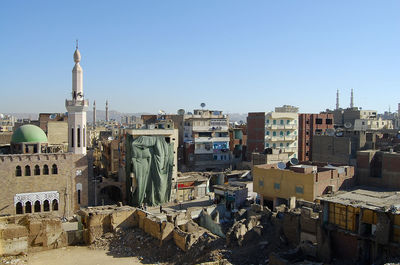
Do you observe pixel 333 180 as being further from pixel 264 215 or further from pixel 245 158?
pixel 245 158

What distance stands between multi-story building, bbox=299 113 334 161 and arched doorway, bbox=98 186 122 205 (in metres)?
26.3

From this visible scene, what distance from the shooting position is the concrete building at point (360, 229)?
1871cm

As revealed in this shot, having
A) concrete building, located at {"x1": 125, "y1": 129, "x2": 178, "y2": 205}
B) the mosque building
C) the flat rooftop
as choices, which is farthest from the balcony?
the flat rooftop

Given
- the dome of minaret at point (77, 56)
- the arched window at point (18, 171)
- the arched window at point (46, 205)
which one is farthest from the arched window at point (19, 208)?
the dome of minaret at point (77, 56)

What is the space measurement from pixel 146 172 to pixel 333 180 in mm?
17083

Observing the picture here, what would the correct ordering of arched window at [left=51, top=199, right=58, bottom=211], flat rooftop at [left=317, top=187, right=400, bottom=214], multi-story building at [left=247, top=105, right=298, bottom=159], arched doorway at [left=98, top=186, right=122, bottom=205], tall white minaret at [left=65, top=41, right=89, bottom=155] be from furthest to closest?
1. multi-story building at [left=247, top=105, right=298, bottom=159]
2. arched doorway at [left=98, top=186, right=122, bottom=205]
3. tall white minaret at [left=65, top=41, right=89, bottom=155]
4. arched window at [left=51, top=199, right=58, bottom=211]
5. flat rooftop at [left=317, top=187, right=400, bottom=214]

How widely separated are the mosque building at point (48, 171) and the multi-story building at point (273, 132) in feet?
77.9

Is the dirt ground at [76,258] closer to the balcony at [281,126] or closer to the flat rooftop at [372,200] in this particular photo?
the flat rooftop at [372,200]

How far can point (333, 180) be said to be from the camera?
99.0 feet

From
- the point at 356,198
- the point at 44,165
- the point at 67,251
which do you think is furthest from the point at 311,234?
the point at 44,165

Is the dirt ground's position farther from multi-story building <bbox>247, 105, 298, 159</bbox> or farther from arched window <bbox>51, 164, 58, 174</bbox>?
multi-story building <bbox>247, 105, 298, 159</bbox>

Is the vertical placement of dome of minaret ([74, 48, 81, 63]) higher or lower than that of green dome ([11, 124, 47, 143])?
higher

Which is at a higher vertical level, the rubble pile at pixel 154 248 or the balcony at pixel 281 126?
the balcony at pixel 281 126

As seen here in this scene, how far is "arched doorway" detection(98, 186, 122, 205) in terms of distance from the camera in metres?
39.3
